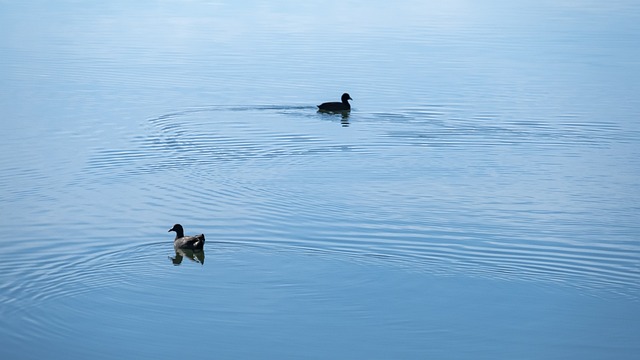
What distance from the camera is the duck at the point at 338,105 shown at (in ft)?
77.8

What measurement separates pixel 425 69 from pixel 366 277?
16938mm

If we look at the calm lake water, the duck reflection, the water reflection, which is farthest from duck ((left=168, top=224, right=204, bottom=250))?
the water reflection

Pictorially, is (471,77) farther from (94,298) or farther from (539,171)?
(94,298)

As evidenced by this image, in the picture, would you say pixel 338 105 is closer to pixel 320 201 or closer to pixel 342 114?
pixel 342 114

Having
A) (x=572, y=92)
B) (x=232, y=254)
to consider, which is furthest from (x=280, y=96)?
(x=232, y=254)

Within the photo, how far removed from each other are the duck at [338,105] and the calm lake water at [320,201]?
209 millimetres

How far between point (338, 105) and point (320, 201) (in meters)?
7.17

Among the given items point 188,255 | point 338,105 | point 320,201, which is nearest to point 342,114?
point 338,105

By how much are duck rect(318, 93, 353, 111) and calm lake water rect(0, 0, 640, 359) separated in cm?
21

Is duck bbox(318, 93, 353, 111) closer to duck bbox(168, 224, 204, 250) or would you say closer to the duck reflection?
duck bbox(168, 224, 204, 250)

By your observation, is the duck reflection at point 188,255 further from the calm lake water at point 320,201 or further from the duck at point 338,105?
the duck at point 338,105

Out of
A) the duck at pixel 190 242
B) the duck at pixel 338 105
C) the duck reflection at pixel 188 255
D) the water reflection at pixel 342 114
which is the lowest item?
the duck reflection at pixel 188 255

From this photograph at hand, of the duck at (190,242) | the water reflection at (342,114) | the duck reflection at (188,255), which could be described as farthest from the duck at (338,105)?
the duck reflection at (188,255)

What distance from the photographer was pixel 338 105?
24047mm
